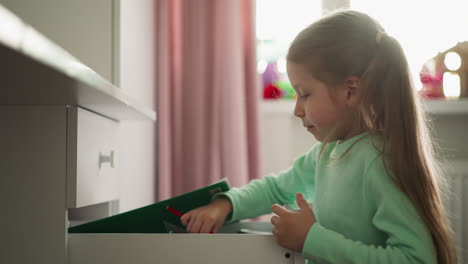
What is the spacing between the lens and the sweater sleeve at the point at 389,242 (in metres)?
0.68

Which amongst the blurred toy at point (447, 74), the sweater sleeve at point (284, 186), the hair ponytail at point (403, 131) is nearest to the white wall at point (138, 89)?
the sweater sleeve at point (284, 186)

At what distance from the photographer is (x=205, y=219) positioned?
86 cm

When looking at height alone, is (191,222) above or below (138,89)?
below

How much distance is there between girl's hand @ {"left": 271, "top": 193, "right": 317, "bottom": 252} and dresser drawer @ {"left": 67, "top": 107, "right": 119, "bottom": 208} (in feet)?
1.01

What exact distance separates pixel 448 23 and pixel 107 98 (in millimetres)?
1908

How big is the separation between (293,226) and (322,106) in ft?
0.82

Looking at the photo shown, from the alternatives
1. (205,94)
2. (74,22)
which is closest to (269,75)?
(205,94)

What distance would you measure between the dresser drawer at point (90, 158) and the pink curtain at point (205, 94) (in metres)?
0.86

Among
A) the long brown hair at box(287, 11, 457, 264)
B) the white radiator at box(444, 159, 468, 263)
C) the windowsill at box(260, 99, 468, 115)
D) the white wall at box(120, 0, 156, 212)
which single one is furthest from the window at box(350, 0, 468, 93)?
the long brown hair at box(287, 11, 457, 264)

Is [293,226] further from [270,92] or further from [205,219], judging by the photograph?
[270,92]

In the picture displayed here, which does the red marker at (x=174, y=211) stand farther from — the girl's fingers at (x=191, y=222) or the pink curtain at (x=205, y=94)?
the pink curtain at (x=205, y=94)

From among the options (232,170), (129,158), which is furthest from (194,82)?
(129,158)

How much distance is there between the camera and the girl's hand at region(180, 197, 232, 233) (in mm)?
854

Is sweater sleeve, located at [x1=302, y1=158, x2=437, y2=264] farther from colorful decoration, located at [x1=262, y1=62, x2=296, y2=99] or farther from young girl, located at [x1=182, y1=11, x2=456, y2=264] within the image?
colorful decoration, located at [x1=262, y1=62, x2=296, y2=99]
